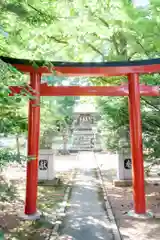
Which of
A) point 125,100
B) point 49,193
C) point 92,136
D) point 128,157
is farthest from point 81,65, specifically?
point 92,136

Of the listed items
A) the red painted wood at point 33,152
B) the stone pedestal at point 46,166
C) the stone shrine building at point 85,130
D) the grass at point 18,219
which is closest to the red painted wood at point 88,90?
the red painted wood at point 33,152

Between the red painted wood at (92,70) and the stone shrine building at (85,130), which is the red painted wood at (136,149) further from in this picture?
the stone shrine building at (85,130)

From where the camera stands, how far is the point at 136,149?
609 cm

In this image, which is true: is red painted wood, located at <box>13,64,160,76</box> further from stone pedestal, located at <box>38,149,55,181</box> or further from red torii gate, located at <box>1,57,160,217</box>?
stone pedestal, located at <box>38,149,55,181</box>

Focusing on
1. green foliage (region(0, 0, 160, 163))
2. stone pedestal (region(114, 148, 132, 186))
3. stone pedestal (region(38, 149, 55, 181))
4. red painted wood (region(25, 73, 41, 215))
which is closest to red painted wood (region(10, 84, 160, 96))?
green foliage (region(0, 0, 160, 163))

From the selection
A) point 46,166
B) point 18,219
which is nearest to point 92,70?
point 18,219

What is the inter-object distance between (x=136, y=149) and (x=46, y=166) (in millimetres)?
5356

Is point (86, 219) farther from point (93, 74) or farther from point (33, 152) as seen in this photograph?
point (93, 74)

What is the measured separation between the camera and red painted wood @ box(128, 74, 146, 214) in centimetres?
596

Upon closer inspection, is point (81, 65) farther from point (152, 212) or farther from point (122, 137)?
point (122, 137)

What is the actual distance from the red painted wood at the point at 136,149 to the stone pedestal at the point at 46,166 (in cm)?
505

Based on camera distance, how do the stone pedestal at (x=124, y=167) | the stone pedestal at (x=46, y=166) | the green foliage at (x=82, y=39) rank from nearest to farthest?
1. the green foliage at (x=82, y=39)
2. the stone pedestal at (x=124, y=167)
3. the stone pedestal at (x=46, y=166)

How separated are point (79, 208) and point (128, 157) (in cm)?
411

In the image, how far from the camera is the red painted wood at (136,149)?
19.6 ft
